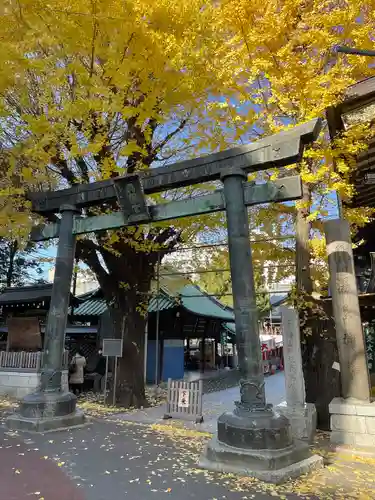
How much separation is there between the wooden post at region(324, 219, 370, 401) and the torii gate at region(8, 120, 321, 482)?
2.13 meters

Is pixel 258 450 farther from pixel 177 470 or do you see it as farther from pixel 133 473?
pixel 133 473

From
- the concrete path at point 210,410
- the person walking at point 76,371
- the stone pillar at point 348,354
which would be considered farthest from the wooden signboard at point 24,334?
the stone pillar at point 348,354

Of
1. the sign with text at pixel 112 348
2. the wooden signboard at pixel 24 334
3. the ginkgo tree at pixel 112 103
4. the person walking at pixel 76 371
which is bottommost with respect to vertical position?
the person walking at pixel 76 371

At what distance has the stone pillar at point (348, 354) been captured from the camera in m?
7.05

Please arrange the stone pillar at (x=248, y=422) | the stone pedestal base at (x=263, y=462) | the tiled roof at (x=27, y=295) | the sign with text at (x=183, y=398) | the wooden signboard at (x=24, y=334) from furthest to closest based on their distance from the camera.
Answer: the wooden signboard at (x=24, y=334), the tiled roof at (x=27, y=295), the sign with text at (x=183, y=398), the stone pillar at (x=248, y=422), the stone pedestal base at (x=263, y=462)

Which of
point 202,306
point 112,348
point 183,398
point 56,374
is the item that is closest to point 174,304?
point 202,306

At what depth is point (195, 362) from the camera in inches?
973

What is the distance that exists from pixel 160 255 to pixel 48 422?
602 cm

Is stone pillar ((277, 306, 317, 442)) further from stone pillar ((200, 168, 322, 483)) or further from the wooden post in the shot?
stone pillar ((200, 168, 322, 483))

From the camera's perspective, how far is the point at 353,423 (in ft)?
23.3

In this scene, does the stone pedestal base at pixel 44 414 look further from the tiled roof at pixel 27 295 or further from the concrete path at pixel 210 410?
the tiled roof at pixel 27 295

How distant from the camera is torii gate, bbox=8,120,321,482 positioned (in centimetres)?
569

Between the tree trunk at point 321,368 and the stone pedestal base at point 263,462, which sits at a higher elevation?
the tree trunk at point 321,368

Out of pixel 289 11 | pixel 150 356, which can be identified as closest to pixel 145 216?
pixel 289 11
